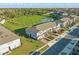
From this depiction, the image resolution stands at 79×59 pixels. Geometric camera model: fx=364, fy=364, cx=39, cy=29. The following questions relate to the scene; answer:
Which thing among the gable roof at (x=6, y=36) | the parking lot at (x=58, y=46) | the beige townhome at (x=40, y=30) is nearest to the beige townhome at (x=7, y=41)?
the gable roof at (x=6, y=36)

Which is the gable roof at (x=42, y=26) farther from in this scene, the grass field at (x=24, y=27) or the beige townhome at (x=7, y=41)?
the beige townhome at (x=7, y=41)

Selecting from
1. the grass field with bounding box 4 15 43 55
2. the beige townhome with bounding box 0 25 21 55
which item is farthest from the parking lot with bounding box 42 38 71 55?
the beige townhome with bounding box 0 25 21 55

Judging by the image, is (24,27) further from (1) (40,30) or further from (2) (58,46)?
(2) (58,46)

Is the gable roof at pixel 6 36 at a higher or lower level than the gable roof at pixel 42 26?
lower

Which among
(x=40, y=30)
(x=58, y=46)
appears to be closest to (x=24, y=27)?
(x=40, y=30)

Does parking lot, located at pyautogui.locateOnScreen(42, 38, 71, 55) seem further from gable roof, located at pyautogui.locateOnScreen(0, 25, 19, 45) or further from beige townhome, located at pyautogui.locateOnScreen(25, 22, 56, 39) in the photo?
gable roof, located at pyautogui.locateOnScreen(0, 25, 19, 45)
